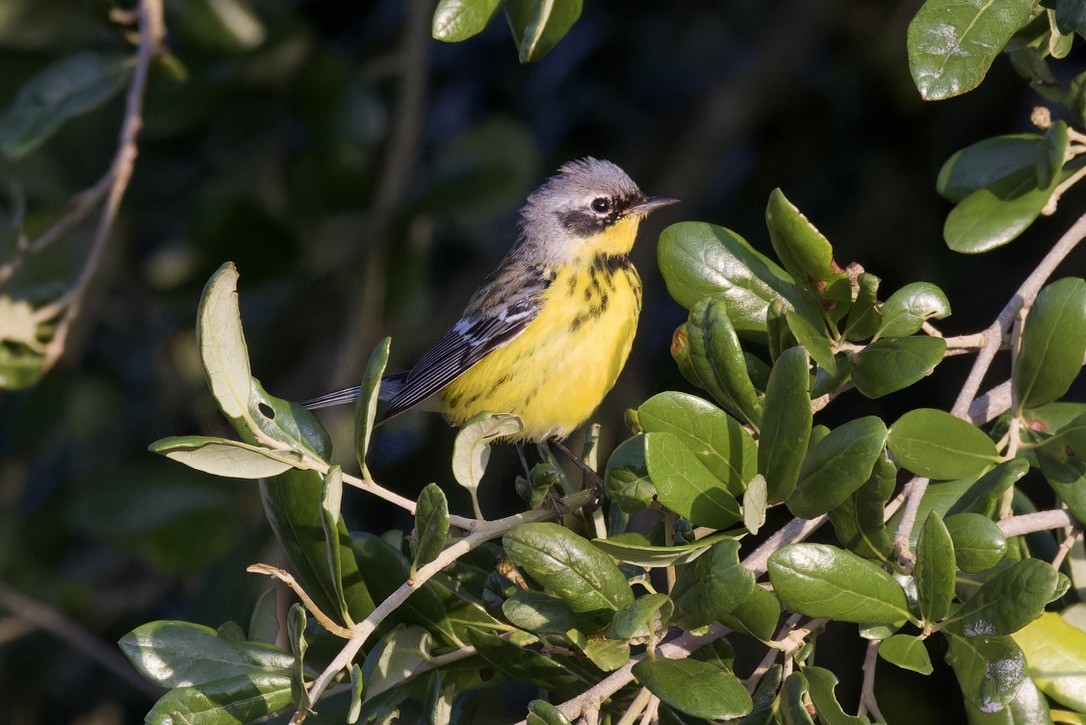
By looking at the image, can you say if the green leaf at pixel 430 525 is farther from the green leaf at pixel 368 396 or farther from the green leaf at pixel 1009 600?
the green leaf at pixel 1009 600

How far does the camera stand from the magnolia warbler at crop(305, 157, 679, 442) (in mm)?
3113

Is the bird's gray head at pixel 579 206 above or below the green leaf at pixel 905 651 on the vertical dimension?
above

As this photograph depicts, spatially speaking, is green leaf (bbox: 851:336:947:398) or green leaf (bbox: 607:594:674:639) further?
green leaf (bbox: 851:336:947:398)

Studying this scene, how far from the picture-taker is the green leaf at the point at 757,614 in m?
1.43

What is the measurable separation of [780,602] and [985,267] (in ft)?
9.13

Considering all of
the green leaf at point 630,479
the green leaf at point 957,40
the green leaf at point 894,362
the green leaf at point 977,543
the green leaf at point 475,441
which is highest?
the green leaf at point 957,40

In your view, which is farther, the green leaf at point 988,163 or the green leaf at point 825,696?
the green leaf at point 988,163

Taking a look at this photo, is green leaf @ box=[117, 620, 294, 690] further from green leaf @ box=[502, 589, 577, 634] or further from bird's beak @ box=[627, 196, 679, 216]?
bird's beak @ box=[627, 196, 679, 216]

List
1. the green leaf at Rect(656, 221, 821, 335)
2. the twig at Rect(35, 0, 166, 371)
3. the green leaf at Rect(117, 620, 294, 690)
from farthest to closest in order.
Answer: the twig at Rect(35, 0, 166, 371) → the green leaf at Rect(656, 221, 821, 335) → the green leaf at Rect(117, 620, 294, 690)

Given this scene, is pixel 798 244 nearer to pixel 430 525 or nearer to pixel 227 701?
pixel 430 525

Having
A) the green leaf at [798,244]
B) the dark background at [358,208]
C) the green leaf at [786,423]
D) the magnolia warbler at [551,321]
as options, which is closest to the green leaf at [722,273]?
the green leaf at [798,244]

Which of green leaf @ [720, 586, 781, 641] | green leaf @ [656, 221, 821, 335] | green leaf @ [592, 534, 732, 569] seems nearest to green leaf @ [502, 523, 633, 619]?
green leaf @ [592, 534, 732, 569]

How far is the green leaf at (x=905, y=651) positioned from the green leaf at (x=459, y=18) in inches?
38.8

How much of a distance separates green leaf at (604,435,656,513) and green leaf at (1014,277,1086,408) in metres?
0.51
